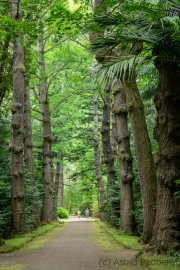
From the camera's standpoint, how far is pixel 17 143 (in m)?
13.3

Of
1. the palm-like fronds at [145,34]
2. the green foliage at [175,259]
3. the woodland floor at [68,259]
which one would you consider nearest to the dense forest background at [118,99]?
the palm-like fronds at [145,34]

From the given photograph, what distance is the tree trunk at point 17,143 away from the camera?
41.9 ft

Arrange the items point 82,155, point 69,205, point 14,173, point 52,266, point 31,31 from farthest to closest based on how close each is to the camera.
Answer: point 69,205 → point 82,155 → point 14,173 → point 31,31 → point 52,266

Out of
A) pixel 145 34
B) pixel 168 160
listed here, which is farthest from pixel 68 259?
pixel 145 34

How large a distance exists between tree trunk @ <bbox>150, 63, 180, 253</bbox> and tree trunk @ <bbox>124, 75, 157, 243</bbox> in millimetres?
1400

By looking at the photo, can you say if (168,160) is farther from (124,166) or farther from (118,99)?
(118,99)

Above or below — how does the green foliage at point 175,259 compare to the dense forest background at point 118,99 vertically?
below

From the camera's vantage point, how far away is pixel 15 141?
43.5ft

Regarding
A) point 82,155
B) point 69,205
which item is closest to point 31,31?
point 82,155

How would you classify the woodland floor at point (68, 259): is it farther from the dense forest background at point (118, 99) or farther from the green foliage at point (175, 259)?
the dense forest background at point (118, 99)

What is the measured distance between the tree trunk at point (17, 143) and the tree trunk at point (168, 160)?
6.65 meters

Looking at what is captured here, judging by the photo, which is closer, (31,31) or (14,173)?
(31,31)

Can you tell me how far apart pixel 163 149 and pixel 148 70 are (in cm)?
464

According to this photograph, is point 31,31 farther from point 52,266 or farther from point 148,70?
point 52,266
